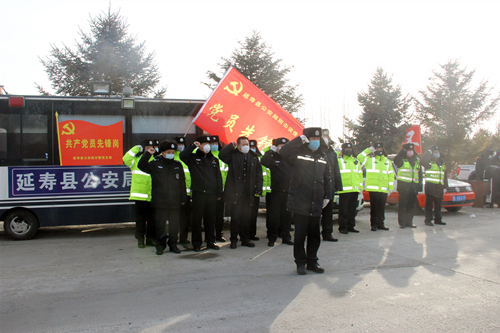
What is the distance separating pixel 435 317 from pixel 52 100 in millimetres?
7714

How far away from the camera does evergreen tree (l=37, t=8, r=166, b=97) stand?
81.0 feet

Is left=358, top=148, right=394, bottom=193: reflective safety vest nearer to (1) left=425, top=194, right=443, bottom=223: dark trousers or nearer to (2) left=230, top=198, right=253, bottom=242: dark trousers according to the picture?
(1) left=425, top=194, right=443, bottom=223: dark trousers

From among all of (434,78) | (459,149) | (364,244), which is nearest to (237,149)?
(364,244)

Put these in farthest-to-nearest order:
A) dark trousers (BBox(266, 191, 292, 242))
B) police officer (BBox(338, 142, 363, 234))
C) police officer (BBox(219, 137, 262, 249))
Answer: police officer (BBox(338, 142, 363, 234))
dark trousers (BBox(266, 191, 292, 242))
police officer (BBox(219, 137, 262, 249))

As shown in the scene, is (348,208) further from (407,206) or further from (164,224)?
(164,224)

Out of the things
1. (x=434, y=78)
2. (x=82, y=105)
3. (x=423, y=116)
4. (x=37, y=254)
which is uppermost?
(x=434, y=78)

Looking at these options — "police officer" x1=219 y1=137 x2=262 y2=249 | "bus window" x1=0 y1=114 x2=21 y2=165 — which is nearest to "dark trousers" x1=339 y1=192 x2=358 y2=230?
"police officer" x1=219 y1=137 x2=262 y2=249

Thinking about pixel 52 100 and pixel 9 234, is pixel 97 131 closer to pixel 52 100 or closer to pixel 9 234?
pixel 52 100

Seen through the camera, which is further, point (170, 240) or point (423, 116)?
point (423, 116)

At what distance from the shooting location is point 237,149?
23.3ft

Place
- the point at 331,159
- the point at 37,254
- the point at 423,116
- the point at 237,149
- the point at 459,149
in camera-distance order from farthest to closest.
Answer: the point at 423,116, the point at 459,149, the point at 331,159, the point at 237,149, the point at 37,254

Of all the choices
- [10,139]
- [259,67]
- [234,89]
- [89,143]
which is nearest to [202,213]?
[234,89]

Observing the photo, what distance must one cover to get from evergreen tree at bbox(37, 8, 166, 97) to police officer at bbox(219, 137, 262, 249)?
19.7 metres

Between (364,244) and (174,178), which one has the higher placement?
(174,178)
